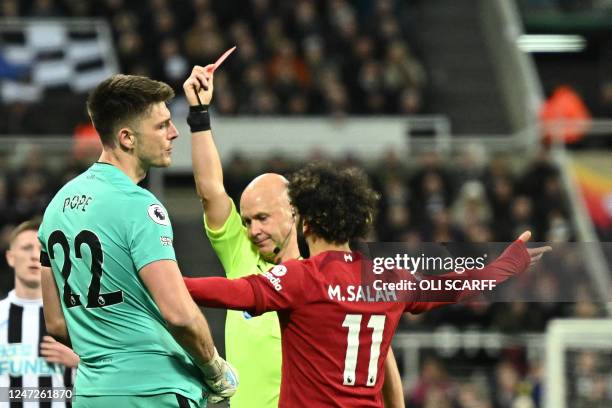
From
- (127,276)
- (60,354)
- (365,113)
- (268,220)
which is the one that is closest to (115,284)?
(127,276)

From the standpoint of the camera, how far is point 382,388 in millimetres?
4820

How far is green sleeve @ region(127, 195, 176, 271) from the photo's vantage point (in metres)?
4.01

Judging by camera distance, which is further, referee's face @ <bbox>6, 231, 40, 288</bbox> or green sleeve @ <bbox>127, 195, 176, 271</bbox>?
referee's face @ <bbox>6, 231, 40, 288</bbox>

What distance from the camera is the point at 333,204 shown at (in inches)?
170

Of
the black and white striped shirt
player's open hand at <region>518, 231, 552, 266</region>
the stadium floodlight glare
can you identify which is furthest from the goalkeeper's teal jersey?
the stadium floodlight glare

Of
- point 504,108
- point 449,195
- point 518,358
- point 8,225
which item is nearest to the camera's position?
point 518,358

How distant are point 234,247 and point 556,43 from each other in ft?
47.7

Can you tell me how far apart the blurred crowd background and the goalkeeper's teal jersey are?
6.70 meters

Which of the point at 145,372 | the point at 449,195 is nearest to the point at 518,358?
the point at 449,195

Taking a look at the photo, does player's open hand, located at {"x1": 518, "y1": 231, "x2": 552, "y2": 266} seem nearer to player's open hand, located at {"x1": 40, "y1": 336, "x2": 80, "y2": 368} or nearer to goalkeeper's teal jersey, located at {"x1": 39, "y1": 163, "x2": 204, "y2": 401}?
goalkeeper's teal jersey, located at {"x1": 39, "y1": 163, "x2": 204, "y2": 401}

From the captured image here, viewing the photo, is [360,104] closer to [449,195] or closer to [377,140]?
[377,140]

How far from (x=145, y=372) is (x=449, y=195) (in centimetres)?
1014

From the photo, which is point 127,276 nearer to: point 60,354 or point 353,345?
point 353,345

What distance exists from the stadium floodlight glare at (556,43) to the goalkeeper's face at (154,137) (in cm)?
1464
